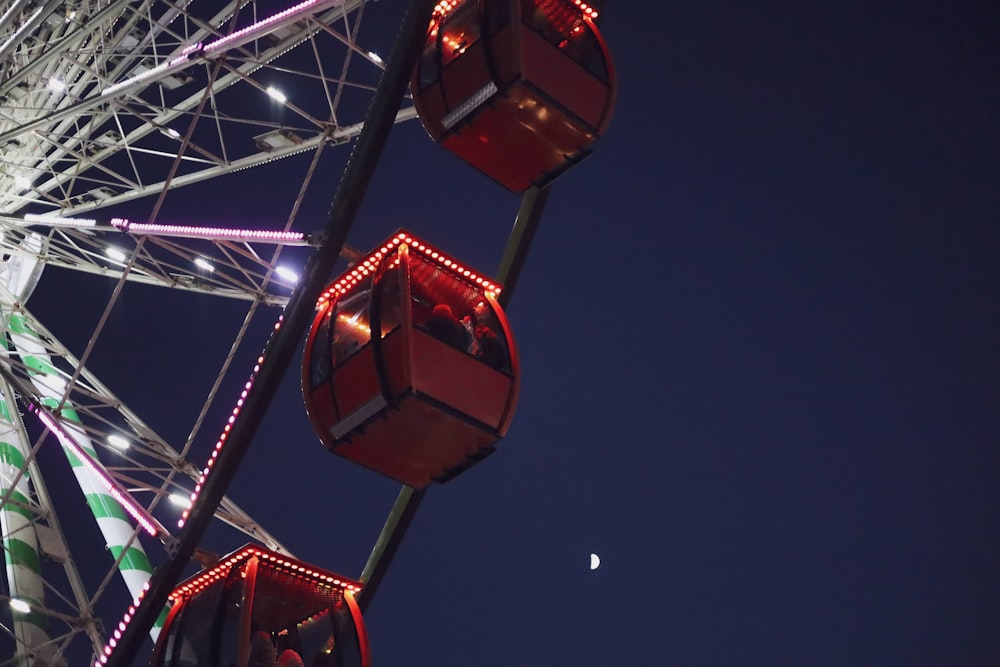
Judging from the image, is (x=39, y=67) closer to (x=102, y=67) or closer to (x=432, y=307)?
(x=102, y=67)

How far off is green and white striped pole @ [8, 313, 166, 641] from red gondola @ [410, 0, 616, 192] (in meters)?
5.41

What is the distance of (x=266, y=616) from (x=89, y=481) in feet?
22.4

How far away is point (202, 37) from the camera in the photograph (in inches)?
616

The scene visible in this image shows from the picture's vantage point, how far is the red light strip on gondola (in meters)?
8.77

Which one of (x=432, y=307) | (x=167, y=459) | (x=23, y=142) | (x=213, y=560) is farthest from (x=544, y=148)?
(x=23, y=142)

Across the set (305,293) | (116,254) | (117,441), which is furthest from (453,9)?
(116,254)

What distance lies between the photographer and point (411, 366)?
8.07 metres

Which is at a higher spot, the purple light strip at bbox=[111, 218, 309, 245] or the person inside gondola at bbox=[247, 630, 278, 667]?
the purple light strip at bbox=[111, 218, 309, 245]

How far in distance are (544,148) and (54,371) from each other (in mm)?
8944

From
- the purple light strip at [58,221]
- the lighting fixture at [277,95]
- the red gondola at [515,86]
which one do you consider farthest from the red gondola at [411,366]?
the purple light strip at [58,221]

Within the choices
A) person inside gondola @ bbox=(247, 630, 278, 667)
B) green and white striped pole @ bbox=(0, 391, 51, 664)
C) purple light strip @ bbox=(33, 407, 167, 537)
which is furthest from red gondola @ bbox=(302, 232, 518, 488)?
green and white striped pole @ bbox=(0, 391, 51, 664)

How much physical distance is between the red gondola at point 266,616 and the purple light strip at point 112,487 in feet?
3.34

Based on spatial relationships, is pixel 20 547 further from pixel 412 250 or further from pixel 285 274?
pixel 412 250

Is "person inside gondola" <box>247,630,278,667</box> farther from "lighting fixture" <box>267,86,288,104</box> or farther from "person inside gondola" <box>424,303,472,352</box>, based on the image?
"lighting fixture" <box>267,86,288,104</box>
